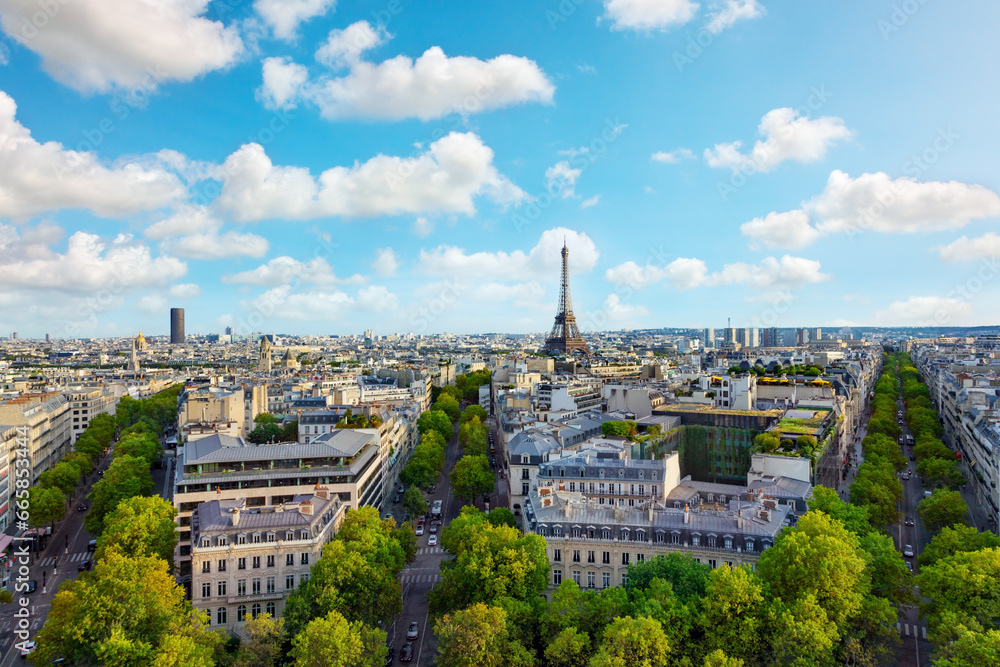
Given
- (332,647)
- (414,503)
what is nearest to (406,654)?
(332,647)

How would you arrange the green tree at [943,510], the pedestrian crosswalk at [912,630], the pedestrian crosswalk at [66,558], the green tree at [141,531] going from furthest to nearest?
1. the pedestrian crosswalk at [66,558]
2. the green tree at [943,510]
3. the green tree at [141,531]
4. the pedestrian crosswalk at [912,630]

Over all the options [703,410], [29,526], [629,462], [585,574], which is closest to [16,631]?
[29,526]

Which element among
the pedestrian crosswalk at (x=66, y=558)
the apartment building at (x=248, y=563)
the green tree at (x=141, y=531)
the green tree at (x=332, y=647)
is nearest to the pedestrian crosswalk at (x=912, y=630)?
the green tree at (x=332, y=647)

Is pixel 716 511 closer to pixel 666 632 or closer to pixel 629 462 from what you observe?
pixel 629 462

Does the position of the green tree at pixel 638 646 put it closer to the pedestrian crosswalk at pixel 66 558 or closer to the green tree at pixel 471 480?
the green tree at pixel 471 480

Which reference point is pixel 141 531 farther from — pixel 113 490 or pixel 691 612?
pixel 691 612

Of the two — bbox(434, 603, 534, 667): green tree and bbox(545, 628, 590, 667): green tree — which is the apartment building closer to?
bbox(434, 603, 534, 667): green tree
